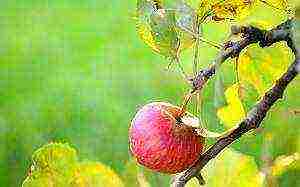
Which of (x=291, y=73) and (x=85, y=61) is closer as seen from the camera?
(x=291, y=73)

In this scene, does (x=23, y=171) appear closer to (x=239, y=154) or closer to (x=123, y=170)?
(x=123, y=170)

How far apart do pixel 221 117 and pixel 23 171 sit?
0.70ft

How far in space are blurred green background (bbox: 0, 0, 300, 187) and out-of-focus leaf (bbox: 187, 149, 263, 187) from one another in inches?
3.7

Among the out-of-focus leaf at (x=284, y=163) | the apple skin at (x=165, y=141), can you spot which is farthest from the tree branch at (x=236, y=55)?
the out-of-focus leaf at (x=284, y=163)

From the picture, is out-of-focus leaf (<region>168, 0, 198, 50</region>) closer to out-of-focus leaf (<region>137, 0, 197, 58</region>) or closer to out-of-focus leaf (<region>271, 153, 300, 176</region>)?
out-of-focus leaf (<region>137, 0, 197, 58</region>)

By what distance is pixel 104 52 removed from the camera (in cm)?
64

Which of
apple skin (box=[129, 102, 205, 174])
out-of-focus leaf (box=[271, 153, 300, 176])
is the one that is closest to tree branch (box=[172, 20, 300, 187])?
apple skin (box=[129, 102, 205, 174])

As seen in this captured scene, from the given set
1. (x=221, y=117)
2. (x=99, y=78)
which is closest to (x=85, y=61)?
(x=99, y=78)

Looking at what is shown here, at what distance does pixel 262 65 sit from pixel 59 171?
167 millimetres

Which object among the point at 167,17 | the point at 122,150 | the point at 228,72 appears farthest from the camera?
the point at 122,150

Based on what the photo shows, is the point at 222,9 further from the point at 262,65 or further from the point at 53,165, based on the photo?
the point at 53,165

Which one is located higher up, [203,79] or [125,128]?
[203,79]

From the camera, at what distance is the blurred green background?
0.62 m

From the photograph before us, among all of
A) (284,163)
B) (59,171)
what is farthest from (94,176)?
(284,163)
